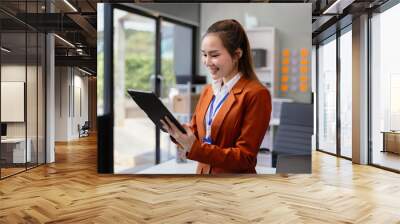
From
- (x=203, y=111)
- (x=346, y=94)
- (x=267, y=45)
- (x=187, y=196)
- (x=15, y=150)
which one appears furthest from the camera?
(x=346, y=94)

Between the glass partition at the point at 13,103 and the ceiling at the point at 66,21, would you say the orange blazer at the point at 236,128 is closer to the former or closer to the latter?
the ceiling at the point at 66,21

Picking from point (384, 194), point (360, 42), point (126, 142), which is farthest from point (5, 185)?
point (360, 42)

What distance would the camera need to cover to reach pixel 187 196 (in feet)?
13.1

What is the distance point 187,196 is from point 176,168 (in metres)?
0.74

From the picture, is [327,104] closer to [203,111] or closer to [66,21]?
[203,111]

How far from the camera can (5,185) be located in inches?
181

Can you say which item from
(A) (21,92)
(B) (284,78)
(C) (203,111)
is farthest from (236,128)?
(A) (21,92)

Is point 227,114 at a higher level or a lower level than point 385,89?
lower

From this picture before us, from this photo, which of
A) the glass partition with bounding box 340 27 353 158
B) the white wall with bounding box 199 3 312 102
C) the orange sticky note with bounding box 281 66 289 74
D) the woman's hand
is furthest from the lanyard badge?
the glass partition with bounding box 340 27 353 158

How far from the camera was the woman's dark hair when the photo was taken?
423 centimetres

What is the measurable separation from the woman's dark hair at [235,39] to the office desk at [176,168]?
1.06 metres

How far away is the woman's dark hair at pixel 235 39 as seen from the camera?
4234 mm

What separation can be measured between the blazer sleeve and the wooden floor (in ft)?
0.95

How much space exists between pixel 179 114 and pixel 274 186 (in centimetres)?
124
